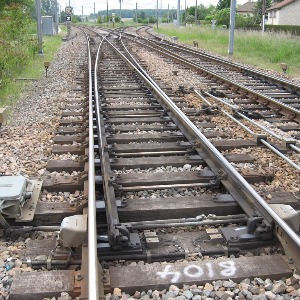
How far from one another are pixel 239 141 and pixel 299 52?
13048 millimetres

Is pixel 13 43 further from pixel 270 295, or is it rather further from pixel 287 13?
pixel 287 13

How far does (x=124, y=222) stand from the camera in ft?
13.3

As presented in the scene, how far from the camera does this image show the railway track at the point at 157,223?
10.3 ft

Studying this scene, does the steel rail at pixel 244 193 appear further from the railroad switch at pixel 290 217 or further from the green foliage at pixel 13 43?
the green foliage at pixel 13 43

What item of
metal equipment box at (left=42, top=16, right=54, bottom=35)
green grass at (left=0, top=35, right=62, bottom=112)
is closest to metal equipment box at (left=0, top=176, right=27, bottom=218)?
green grass at (left=0, top=35, right=62, bottom=112)

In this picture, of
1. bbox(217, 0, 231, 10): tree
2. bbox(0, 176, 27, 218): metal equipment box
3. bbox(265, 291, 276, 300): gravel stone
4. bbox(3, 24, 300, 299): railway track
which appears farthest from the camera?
bbox(217, 0, 231, 10): tree

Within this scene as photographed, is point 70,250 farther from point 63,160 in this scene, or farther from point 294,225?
point 63,160

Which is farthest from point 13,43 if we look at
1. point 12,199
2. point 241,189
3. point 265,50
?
point 241,189

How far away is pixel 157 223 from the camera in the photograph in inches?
153

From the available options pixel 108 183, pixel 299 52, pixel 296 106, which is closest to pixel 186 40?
pixel 299 52

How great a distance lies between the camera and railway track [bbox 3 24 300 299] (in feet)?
10.3

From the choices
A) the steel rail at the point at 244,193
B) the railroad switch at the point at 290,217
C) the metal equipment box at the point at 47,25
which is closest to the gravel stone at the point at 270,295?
the steel rail at the point at 244,193

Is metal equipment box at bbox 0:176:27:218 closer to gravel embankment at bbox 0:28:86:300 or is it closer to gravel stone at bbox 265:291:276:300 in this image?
gravel embankment at bbox 0:28:86:300

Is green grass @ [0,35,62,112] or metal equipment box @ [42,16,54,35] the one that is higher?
metal equipment box @ [42,16,54,35]
